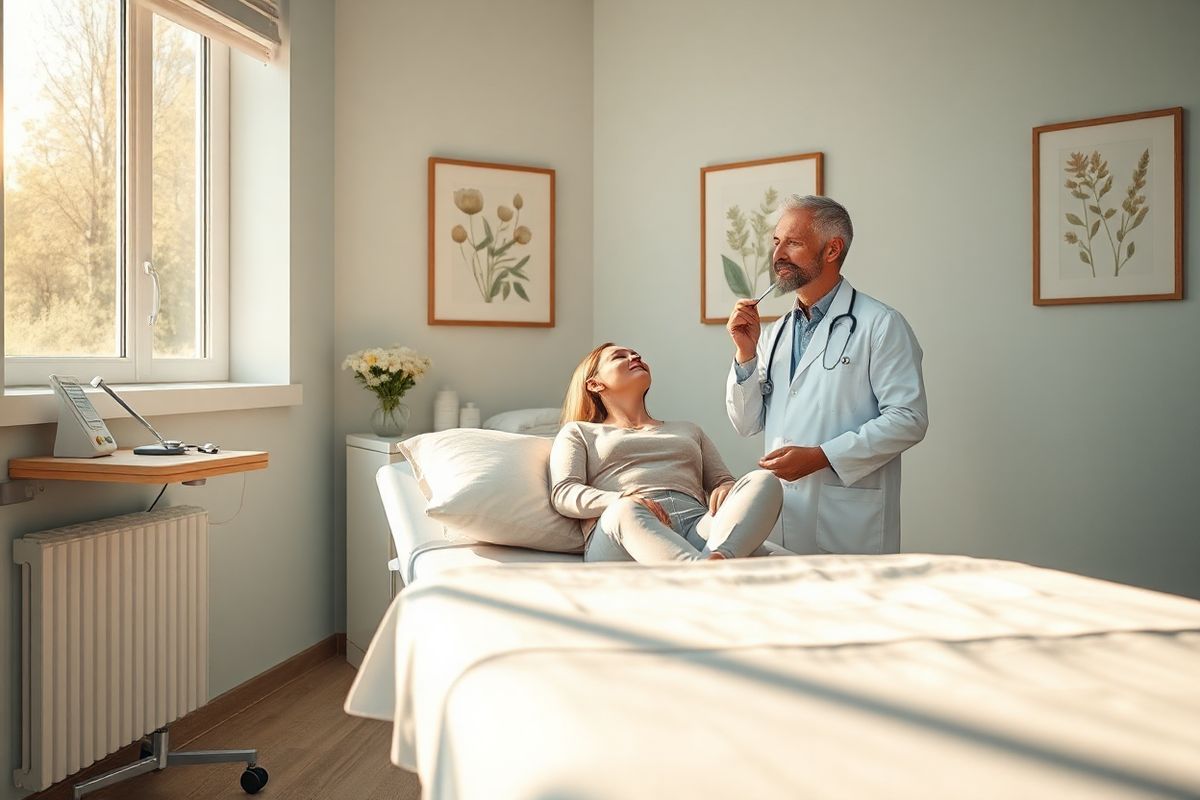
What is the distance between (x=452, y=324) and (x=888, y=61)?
1.86m

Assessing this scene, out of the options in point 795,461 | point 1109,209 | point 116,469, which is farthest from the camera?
point 1109,209

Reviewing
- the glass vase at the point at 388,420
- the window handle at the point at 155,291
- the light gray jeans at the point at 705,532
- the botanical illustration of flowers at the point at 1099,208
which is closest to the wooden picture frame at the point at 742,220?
the botanical illustration of flowers at the point at 1099,208

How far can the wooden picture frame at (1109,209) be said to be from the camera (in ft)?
9.32

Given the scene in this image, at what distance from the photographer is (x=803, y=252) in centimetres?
249

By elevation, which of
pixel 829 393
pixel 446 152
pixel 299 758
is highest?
pixel 446 152

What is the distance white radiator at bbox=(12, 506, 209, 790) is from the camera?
6.52ft

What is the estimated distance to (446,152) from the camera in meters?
3.61

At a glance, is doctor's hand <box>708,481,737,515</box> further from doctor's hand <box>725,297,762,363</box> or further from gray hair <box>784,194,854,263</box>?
gray hair <box>784,194,854,263</box>

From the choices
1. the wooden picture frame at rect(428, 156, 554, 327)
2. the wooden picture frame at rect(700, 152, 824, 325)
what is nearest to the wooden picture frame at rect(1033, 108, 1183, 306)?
the wooden picture frame at rect(700, 152, 824, 325)

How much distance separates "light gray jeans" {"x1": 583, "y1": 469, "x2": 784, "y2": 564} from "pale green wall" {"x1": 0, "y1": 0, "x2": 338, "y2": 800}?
49.9 inches

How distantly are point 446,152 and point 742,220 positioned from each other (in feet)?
3.85

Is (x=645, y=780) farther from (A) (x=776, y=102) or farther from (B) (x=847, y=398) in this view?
(A) (x=776, y=102)

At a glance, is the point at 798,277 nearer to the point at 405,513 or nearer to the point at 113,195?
the point at 405,513

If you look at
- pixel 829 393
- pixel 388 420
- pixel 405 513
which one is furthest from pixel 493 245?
pixel 829 393
